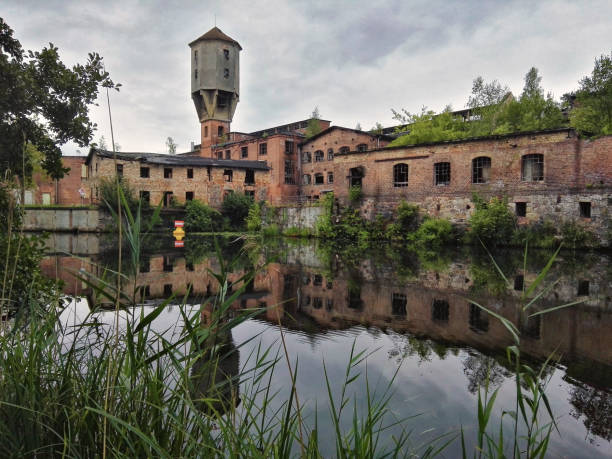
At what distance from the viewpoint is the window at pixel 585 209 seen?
17484 millimetres

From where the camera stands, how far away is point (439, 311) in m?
6.16

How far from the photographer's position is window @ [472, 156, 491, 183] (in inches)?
819

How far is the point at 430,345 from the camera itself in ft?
15.1

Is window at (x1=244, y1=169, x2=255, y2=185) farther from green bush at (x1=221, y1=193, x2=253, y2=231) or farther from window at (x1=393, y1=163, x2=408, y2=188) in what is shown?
window at (x1=393, y1=163, x2=408, y2=188)

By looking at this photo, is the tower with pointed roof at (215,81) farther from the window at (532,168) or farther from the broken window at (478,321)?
the broken window at (478,321)

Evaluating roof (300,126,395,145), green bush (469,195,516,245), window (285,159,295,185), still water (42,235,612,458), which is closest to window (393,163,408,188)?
green bush (469,195,516,245)

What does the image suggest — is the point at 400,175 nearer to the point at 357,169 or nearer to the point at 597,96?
the point at 357,169

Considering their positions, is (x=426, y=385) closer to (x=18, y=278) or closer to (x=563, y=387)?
(x=563, y=387)

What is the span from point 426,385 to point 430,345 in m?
1.12

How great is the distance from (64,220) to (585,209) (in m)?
31.1

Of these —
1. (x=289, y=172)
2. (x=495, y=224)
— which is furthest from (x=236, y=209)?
(x=495, y=224)

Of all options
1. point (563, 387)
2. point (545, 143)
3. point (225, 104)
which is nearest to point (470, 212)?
point (545, 143)

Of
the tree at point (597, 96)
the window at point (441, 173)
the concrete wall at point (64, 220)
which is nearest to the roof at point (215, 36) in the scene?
the concrete wall at point (64, 220)

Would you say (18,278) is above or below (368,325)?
above
